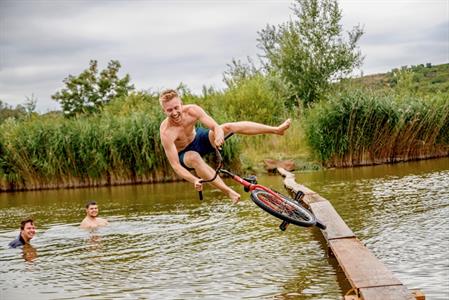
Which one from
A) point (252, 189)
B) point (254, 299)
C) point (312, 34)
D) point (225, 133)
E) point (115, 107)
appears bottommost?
point (254, 299)

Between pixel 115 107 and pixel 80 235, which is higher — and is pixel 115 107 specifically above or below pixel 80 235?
above

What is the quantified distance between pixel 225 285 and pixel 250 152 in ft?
75.7

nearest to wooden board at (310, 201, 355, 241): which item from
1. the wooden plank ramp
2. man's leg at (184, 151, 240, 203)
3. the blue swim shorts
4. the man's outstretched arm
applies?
the wooden plank ramp

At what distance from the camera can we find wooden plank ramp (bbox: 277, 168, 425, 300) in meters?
6.71

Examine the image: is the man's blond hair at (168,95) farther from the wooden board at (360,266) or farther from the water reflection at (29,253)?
the water reflection at (29,253)

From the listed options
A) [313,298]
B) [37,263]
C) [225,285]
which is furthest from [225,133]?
[37,263]

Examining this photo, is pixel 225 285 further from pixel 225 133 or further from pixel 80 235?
pixel 80 235

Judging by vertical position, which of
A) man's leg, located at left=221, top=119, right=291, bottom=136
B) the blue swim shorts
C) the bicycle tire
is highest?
man's leg, located at left=221, top=119, right=291, bottom=136

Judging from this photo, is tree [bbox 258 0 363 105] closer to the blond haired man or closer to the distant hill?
the distant hill

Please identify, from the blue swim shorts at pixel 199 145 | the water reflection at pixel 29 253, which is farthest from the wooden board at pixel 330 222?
the water reflection at pixel 29 253

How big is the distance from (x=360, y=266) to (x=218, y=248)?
440cm

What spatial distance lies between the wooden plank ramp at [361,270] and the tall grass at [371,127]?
17.3 m

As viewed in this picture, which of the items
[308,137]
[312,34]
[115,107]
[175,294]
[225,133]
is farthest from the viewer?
[312,34]

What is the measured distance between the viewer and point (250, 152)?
105ft
